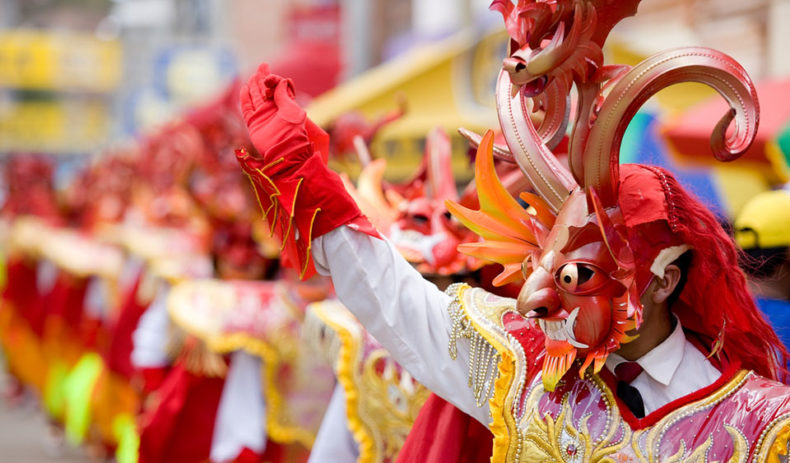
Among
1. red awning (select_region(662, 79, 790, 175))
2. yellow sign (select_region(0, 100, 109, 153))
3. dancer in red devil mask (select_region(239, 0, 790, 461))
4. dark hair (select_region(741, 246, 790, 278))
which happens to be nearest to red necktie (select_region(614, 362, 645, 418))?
dancer in red devil mask (select_region(239, 0, 790, 461))

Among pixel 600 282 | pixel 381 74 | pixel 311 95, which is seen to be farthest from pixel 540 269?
pixel 311 95

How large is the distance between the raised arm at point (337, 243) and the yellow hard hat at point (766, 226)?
124cm

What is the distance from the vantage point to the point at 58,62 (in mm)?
24641

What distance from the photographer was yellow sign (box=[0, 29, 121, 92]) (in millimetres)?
24188

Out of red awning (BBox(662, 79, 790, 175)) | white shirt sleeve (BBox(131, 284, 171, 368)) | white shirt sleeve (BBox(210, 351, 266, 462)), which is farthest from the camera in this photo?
white shirt sleeve (BBox(131, 284, 171, 368))

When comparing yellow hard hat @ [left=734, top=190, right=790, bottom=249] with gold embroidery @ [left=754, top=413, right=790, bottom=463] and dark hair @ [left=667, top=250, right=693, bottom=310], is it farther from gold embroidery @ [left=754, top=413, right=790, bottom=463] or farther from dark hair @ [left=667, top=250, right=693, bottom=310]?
gold embroidery @ [left=754, top=413, right=790, bottom=463]

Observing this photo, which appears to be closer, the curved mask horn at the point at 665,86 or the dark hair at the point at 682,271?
the curved mask horn at the point at 665,86

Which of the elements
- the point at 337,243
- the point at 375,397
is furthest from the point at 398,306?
the point at 375,397

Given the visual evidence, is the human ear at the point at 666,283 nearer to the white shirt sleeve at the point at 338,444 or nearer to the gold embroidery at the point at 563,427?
the gold embroidery at the point at 563,427

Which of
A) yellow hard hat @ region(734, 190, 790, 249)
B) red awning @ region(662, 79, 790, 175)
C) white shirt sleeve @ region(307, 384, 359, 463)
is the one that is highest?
red awning @ region(662, 79, 790, 175)

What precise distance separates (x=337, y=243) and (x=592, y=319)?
472 millimetres

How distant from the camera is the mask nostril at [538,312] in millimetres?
1868

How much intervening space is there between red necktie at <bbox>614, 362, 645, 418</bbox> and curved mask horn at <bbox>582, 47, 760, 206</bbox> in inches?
13.0

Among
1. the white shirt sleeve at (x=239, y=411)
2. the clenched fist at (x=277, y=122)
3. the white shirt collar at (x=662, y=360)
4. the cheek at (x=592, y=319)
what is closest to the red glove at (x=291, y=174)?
the clenched fist at (x=277, y=122)
